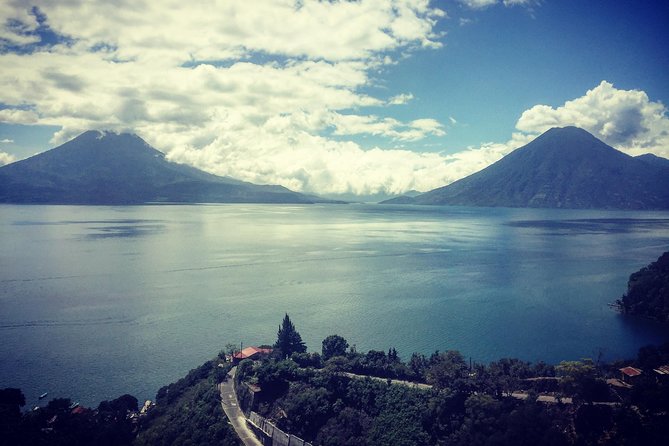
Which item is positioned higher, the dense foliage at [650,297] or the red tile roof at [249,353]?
the dense foliage at [650,297]

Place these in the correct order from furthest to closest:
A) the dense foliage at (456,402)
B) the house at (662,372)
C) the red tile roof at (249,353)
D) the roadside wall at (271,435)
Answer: the red tile roof at (249,353) → the house at (662,372) → the roadside wall at (271,435) → the dense foliage at (456,402)

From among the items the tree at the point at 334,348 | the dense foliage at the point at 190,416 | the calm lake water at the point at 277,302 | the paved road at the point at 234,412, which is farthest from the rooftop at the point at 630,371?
the dense foliage at the point at 190,416

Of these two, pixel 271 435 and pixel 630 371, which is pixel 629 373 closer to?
pixel 630 371

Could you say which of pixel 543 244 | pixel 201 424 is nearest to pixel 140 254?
pixel 201 424

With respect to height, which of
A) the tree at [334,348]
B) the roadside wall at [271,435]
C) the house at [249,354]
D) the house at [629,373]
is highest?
the house at [629,373]

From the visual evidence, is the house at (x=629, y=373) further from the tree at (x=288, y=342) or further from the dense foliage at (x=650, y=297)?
the dense foliage at (x=650, y=297)

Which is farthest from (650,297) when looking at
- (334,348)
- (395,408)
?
(395,408)

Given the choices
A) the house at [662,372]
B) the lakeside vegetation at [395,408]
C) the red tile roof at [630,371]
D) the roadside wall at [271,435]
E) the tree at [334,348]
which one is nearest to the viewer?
the lakeside vegetation at [395,408]
